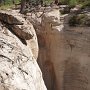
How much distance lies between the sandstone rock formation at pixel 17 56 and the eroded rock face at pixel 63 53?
1.08 meters

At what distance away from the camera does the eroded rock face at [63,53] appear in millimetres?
14602

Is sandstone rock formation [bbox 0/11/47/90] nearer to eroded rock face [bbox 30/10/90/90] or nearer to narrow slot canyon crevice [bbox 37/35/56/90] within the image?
narrow slot canyon crevice [bbox 37/35/56/90]

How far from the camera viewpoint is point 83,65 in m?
14.7

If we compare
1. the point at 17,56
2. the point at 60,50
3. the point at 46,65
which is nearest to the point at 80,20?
the point at 60,50

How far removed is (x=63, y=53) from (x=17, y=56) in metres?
4.31

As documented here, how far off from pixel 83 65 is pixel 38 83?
363 centimetres

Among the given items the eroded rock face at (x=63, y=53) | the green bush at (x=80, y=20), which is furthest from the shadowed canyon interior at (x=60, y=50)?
the green bush at (x=80, y=20)

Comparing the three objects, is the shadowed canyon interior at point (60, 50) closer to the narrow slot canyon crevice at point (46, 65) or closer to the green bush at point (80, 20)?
the narrow slot canyon crevice at point (46, 65)

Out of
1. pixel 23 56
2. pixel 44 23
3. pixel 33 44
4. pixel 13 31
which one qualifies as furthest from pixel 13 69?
pixel 44 23

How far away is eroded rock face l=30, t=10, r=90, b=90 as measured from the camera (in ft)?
47.9

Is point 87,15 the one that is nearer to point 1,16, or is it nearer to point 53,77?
point 53,77

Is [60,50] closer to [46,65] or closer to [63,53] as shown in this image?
[63,53]

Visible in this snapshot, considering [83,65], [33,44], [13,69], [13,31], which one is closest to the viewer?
[13,69]

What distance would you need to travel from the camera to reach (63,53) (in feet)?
49.0
